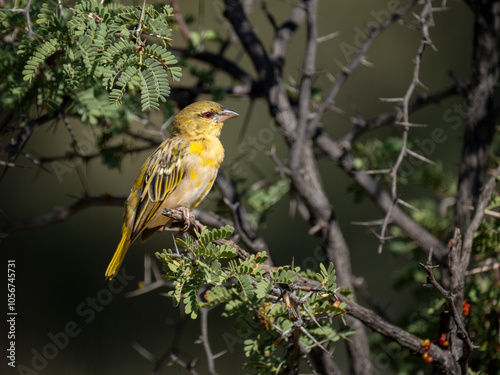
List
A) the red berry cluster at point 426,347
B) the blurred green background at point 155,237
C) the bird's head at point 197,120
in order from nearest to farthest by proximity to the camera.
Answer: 1. the red berry cluster at point 426,347
2. the bird's head at point 197,120
3. the blurred green background at point 155,237

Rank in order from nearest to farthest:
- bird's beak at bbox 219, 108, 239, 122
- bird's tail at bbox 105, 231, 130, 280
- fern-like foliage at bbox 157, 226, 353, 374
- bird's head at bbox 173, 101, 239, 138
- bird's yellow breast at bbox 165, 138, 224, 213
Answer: fern-like foliage at bbox 157, 226, 353, 374 → bird's tail at bbox 105, 231, 130, 280 → bird's yellow breast at bbox 165, 138, 224, 213 → bird's head at bbox 173, 101, 239, 138 → bird's beak at bbox 219, 108, 239, 122

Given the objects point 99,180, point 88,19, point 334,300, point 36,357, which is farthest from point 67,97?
point 99,180

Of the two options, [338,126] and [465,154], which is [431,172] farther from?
[338,126]

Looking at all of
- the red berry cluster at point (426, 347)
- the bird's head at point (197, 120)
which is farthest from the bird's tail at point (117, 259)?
the red berry cluster at point (426, 347)

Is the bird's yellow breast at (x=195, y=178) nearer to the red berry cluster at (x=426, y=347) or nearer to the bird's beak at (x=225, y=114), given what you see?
the bird's beak at (x=225, y=114)

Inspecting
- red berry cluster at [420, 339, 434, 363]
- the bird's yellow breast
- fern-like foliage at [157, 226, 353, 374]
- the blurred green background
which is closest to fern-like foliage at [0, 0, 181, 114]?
fern-like foliage at [157, 226, 353, 374]

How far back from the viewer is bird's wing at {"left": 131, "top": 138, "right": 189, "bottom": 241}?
11.5ft

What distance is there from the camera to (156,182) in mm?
3559

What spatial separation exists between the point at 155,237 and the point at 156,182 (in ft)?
12.8

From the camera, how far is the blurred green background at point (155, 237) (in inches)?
241

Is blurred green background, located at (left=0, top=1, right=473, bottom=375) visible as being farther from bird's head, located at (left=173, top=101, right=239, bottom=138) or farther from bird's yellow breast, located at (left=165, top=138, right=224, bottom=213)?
bird's yellow breast, located at (left=165, top=138, right=224, bottom=213)

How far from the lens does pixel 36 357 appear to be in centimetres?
567

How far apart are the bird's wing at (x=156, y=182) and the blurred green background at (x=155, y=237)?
68.3 inches

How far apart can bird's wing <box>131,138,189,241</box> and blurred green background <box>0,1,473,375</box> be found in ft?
5.69
